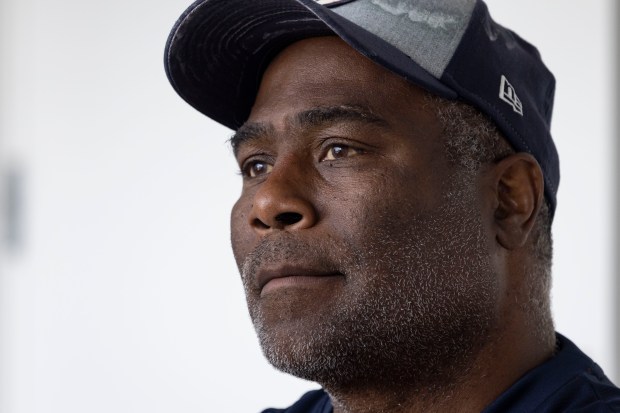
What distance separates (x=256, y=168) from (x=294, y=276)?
297 millimetres

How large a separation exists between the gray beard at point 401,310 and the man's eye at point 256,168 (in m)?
0.19

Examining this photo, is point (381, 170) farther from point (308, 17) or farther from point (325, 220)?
point (308, 17)

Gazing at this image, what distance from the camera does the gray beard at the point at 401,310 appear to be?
145 cm

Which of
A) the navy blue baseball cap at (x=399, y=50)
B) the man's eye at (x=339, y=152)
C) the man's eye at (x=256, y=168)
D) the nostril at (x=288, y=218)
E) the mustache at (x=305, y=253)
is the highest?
the navy blue baseball cap at (x=399, y=50)

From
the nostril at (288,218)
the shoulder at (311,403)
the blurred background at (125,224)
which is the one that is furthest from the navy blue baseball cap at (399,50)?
the blurred background at (125,224)

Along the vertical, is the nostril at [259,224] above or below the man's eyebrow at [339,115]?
below

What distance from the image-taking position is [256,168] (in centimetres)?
170

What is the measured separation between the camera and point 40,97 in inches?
151

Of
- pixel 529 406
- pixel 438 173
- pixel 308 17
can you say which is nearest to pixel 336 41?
pixel 308 17

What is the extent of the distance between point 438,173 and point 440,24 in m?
0.24

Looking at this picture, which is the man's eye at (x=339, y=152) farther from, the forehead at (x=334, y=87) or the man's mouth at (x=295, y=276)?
the man's mouth at (x=295, y=276)

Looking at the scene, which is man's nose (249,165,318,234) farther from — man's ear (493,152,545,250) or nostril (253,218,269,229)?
man's ear (493,152,545,250)

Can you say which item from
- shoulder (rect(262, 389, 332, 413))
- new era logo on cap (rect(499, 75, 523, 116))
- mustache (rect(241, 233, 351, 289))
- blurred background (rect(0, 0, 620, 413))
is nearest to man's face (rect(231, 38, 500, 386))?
mustache (rect(241, 233, 351, 289))

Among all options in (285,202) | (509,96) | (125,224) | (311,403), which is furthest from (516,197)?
(125,224)
